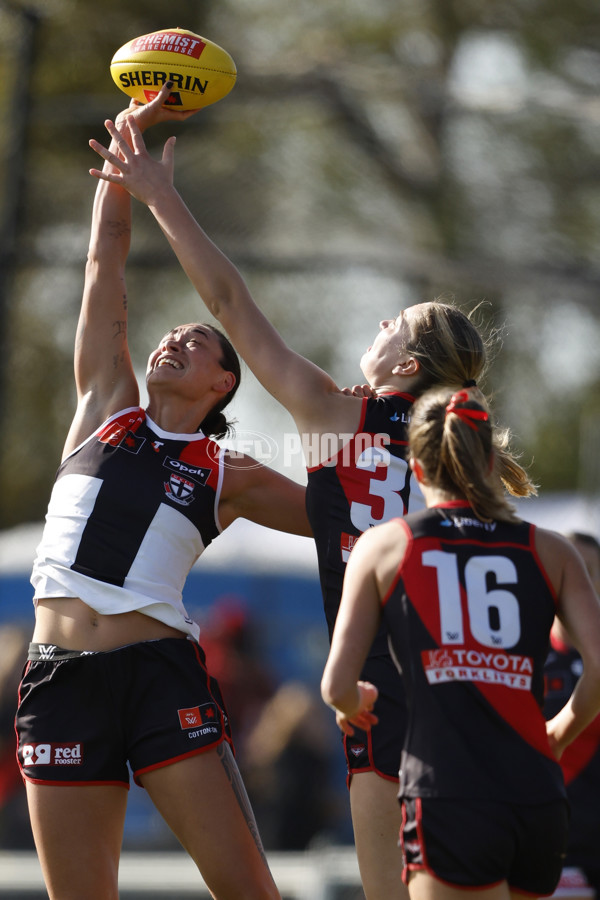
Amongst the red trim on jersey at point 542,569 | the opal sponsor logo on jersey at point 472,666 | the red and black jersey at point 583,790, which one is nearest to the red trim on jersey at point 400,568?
the opal sponsor logo on jersey at point 472,666

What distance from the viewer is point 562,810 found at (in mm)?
2627

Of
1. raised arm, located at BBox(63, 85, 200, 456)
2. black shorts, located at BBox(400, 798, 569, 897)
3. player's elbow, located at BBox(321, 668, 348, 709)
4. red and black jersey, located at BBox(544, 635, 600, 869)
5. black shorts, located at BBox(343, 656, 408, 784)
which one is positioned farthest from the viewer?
red and black jersey, located at BBox(544, 635, 600, 869)

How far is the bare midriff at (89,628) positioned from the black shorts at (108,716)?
0.10 feet

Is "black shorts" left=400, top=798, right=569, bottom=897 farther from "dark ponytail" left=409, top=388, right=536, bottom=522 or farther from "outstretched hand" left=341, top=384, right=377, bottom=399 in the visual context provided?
"outstretched hand" left=341, top=384, right=377, bottom=399

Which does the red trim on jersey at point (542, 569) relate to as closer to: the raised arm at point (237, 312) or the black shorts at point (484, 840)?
the black shorts at point (484, 840)

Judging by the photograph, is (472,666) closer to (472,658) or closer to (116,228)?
(472,658)

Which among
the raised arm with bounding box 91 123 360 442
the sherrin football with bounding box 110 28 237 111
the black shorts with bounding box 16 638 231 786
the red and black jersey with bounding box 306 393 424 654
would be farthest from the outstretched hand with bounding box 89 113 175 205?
the black shorts with bounding box 16 638 231 786

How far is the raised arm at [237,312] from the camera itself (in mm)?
3340

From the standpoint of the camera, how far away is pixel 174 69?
403cm

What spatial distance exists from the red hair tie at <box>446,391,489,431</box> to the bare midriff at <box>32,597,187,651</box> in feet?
4.25

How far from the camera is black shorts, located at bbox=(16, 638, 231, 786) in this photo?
3.38m

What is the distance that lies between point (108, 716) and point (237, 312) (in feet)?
4.37

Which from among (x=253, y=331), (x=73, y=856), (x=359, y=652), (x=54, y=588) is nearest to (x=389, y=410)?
(x=253, y=331)

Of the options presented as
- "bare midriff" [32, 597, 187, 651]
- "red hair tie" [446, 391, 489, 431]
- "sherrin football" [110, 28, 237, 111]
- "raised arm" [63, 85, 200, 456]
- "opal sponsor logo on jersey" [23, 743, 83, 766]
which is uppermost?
"sherrin football" [110, 28, 237, 111]
